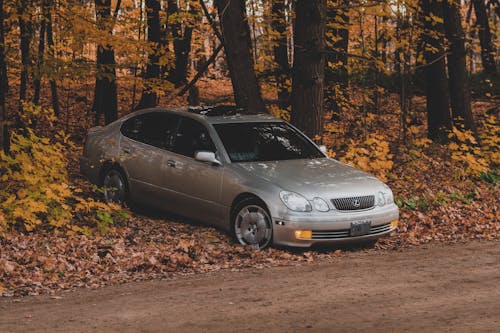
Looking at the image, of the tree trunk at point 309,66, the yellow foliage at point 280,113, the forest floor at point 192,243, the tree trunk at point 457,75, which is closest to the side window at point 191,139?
the forest floor at point 192,243

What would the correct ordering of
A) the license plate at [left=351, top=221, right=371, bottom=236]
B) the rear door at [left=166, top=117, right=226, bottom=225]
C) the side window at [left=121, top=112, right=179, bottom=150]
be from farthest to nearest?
the side window at [left=121, top=112, right=179, bottom=150] → the rear door at [left=166, top=117, right=226, bottom=225] → the license plate at [left=351, top=221, right=371, bottom=236]

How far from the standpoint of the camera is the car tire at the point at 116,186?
449 inches

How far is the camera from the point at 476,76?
30828mm

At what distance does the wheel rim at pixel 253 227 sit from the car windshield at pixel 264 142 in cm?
89

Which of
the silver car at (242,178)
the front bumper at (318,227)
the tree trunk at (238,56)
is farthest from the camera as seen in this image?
the tree trunk at (238,56)

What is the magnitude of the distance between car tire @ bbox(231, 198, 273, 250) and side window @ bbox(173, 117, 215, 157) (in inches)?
45.6

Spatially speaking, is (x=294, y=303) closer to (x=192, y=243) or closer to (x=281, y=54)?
(x=192, y=243)

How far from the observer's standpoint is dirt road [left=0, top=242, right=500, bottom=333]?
238 inches

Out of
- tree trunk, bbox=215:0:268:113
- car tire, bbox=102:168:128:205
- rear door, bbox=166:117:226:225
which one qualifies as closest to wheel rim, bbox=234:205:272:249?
rear door, bbox=166:117:226:225

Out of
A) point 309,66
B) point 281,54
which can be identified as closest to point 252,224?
point 309,66

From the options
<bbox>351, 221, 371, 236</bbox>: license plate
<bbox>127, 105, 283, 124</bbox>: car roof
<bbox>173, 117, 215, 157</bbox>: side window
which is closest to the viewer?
<bbox>351, 221, 371, 236</bbox>: license plate

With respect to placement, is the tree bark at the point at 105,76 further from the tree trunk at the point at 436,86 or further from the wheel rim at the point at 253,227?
the tree trunk at the point at 436,86

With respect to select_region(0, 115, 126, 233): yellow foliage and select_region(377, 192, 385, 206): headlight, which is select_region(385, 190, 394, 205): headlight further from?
select_region(0, 115, 126, 233): yellow foliage

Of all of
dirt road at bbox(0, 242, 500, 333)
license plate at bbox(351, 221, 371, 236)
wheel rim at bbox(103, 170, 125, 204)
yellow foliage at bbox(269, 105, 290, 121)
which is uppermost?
yellow foliage at bbox(269, 105, 290, 121)
